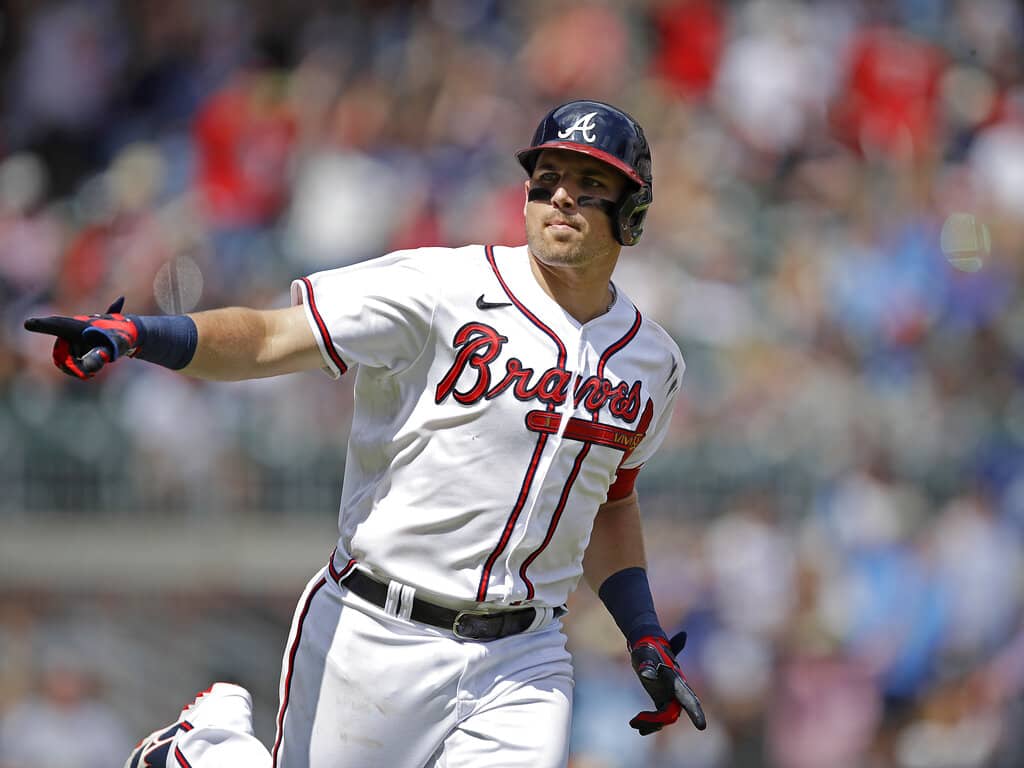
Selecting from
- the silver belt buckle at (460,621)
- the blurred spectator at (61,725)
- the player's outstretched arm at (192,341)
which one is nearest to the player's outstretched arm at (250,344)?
the player's outstretched arm at (192,341)

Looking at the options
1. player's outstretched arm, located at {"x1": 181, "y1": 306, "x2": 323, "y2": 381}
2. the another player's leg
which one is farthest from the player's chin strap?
the another player's leg

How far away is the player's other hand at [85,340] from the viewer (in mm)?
3066

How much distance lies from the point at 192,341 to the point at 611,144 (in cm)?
114

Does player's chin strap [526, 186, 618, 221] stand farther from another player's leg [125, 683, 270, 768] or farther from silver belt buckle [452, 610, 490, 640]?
another player's leg [125, 683, 270, 768]

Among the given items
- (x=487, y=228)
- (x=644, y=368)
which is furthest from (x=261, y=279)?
(x=644, y=368)

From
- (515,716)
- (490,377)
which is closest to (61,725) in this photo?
(515,716)

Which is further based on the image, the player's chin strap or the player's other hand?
the player's chin strap

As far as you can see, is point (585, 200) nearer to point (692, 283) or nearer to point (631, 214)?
point (631, 214)

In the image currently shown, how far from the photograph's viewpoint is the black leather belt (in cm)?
381

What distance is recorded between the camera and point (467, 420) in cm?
376

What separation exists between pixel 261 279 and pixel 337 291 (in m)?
5.53

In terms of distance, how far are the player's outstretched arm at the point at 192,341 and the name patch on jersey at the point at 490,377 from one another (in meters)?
0.35

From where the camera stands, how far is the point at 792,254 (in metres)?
9.43

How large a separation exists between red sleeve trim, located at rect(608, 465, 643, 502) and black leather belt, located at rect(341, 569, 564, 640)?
0.50 metres
